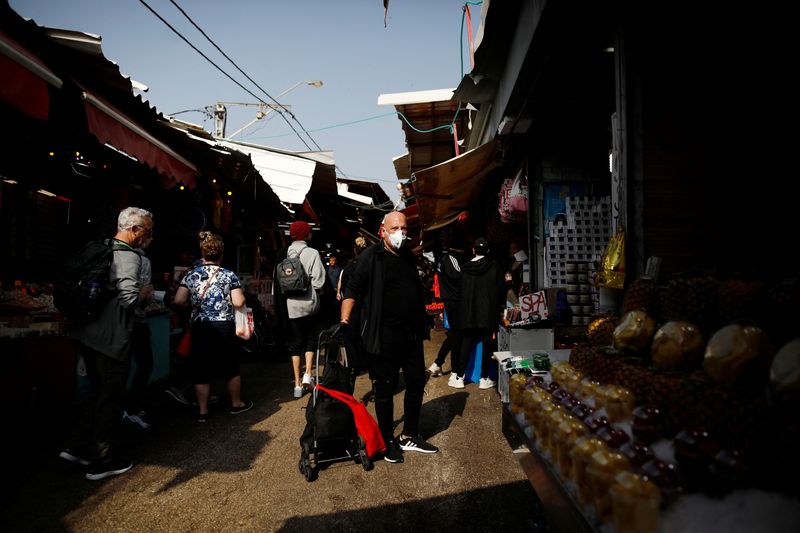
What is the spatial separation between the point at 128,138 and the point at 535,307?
16.5ft

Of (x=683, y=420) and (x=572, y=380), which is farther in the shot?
(x=572, y=380)

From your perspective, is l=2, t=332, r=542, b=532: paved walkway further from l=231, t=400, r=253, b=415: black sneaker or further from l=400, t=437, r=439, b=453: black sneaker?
l=231, t=400, r=253, b=415: black sneaker

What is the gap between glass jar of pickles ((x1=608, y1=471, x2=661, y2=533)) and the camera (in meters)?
1.29

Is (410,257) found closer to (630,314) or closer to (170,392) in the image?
(630,314)

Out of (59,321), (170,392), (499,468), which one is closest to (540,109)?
(499,468)

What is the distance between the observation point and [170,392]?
5.41 meters

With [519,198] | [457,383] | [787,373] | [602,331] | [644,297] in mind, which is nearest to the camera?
[787,373]

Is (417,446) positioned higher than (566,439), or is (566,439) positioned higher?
(566,439)

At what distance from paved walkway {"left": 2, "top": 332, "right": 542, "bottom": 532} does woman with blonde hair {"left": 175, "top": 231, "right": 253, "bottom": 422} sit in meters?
0.58

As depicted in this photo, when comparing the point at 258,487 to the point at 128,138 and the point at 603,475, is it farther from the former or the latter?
the point at 128,138

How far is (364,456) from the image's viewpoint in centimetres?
361

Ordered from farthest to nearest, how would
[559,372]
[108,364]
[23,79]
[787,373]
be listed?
[108,364]
[23,79]
[559,372]
[787,373]

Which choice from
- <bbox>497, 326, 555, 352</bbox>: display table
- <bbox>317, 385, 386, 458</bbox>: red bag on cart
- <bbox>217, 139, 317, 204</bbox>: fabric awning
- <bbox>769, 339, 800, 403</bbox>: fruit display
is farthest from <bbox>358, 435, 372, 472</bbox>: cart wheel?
<bbox>217, 139, 317, 204</bbox>: fabric awning

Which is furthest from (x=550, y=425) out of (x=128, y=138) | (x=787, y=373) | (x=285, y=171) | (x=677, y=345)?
(x=285, y=171)
